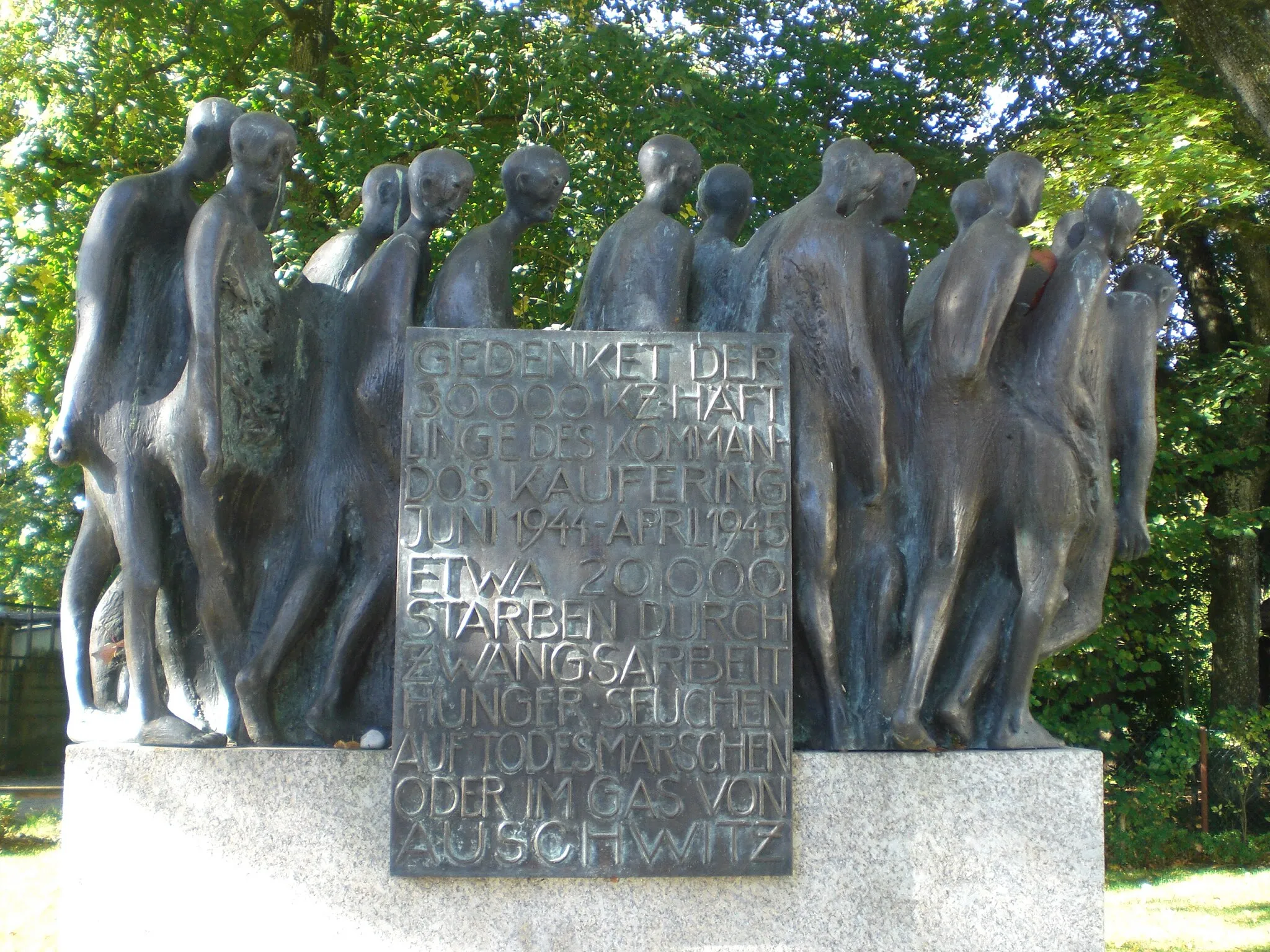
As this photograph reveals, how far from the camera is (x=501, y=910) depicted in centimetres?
417

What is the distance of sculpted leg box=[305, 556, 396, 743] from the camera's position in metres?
4.61

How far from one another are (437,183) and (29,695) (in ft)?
52.7

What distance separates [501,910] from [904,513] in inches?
76.9

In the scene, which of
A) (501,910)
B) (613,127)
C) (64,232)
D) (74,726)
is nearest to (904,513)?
(501,910)

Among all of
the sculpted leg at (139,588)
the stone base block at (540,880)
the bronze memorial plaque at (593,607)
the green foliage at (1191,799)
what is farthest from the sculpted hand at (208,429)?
the green foliage at (1191,799)

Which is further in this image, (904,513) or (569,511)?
(904,513)

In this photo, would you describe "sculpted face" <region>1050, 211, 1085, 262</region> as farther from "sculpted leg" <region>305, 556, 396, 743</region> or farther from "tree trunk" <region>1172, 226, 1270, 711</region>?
"tree trunk" <region>1172, 226, 1270, 711</region>

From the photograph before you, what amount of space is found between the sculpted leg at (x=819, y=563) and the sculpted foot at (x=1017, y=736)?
A: 0.56 metres

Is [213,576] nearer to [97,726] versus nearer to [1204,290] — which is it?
[97,726]

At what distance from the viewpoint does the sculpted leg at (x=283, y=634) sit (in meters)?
4.52

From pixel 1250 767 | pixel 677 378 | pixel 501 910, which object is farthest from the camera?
pixel 1250 767

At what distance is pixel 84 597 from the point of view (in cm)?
472

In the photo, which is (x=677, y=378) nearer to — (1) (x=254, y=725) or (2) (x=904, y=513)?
(2) (x=904, y=513)

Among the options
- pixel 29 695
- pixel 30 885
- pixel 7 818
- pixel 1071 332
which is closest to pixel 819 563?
pixel 1071 332
